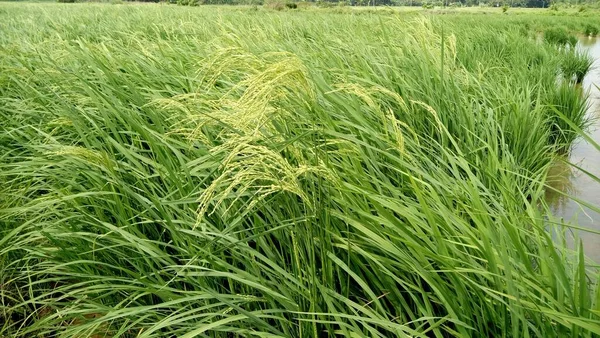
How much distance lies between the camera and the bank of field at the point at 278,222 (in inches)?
44.3

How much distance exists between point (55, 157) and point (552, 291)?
1917 mm

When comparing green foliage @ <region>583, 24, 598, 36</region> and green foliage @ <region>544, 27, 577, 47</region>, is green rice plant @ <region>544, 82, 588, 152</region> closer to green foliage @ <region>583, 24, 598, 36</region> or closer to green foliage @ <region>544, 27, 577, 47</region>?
green foliage @ <region>544, 27, 577, 47</region>

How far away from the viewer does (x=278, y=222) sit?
4.24 ft

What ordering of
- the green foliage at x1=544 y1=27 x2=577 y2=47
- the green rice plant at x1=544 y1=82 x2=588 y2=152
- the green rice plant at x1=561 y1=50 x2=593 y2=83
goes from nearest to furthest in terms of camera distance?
the green rice plant at x1=544 y1=82 x2=588 y2=152 → the green rice plant at x1=561 y1=50 x2=593 y2=83 → the green foliage at x1=544 y1=27 x2=577 y2=47

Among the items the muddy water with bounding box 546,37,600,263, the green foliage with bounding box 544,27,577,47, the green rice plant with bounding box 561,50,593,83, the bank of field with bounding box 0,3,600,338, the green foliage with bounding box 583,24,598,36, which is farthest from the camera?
the green foliage with bounding box 583,24,598,36

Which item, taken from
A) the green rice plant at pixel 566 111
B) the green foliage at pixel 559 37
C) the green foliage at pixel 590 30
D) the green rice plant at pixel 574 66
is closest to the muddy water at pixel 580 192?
the green rice plant at pixel 566 111

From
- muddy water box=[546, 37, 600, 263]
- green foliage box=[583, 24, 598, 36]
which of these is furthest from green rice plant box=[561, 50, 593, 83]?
green foliage box=[583, 24, 598, 36]

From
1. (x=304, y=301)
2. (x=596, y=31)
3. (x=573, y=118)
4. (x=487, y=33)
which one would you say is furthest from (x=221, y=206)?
(x=596, y=31)

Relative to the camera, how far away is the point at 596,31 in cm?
1716

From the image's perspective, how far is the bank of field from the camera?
1.12 meters

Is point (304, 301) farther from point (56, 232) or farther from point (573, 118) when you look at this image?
point (573, 118)

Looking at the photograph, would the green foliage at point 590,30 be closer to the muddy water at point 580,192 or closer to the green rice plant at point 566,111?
the muddy water at point 580,192

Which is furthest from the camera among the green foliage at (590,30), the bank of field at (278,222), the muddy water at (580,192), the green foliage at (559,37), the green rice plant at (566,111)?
the green foliage at (590,30)

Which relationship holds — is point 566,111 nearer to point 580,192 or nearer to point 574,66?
point 580,192
